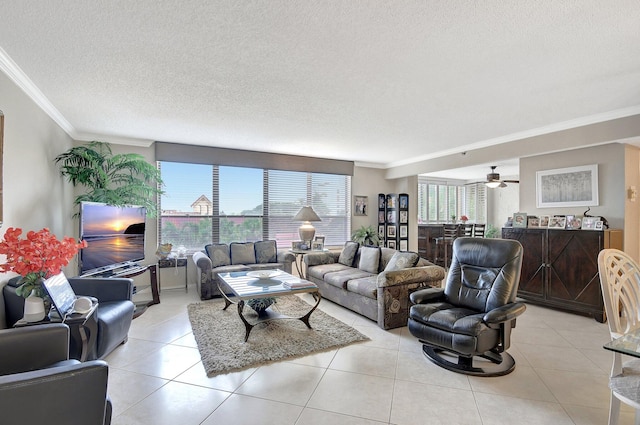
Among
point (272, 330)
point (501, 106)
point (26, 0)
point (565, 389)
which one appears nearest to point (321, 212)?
point (272, 330)

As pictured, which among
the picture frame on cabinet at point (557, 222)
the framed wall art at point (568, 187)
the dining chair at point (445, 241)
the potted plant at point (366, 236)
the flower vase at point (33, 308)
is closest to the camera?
the flower vase at point (33, 308)

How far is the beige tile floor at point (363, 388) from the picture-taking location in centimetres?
208

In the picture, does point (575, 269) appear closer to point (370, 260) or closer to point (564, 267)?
point (564, 267)

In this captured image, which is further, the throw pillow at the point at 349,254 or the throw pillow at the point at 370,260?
the throw pillow at the point at 349,254

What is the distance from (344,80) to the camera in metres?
2.84

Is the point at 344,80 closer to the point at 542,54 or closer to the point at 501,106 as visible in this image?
the point at 542,54

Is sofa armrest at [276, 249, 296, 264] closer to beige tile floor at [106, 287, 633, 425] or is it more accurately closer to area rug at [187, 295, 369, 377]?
area rug at [187, 295, 369, 377]

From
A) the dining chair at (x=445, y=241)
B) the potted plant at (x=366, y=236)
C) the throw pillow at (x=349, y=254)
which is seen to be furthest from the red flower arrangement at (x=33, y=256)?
the dining chair at (x=445, y=241)

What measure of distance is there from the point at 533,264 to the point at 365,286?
8.53 feet

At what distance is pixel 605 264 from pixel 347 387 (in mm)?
1915

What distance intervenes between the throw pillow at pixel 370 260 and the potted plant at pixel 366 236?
5.66 ft

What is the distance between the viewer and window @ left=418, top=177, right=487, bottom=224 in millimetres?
9227

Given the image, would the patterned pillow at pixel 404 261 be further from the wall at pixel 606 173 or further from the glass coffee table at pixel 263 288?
the wall at pixel 606 173

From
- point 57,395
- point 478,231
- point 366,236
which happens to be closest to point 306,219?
point 366,236
